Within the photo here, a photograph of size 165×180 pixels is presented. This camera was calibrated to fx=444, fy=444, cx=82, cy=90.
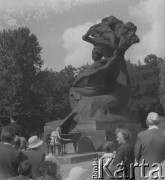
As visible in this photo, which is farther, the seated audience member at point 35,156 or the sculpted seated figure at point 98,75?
the sculpted seated figure at point 98,75

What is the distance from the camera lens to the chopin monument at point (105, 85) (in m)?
17.3

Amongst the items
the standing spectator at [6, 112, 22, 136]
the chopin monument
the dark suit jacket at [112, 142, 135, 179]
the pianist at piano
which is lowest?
the pianist at piano

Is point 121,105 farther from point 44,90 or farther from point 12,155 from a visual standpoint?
point 44,90

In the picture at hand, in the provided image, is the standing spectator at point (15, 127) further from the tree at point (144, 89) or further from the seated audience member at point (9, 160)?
the tree at point (144, 89)

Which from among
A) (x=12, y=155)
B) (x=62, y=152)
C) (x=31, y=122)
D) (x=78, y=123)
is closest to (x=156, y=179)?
(x=12, y=155)

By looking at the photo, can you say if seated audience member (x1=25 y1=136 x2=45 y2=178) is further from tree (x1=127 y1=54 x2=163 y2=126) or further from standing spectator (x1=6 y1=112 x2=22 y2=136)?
tree (x1=127 y1=54 x2=163 y2=126)

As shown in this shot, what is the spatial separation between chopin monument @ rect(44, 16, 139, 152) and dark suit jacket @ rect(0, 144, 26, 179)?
10331 millimetres

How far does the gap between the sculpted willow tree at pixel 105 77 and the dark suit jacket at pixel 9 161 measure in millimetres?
11033

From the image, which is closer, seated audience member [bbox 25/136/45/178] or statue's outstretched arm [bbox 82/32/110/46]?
seated audience member [bbox 25/136/45/178]

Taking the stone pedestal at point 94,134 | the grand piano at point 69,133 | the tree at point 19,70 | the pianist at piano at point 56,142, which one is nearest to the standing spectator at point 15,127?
the pianist at piano at point 56,142

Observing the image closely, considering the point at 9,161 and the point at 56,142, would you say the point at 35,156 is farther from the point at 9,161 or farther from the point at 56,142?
the point at 56,142

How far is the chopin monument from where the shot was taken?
1731cm

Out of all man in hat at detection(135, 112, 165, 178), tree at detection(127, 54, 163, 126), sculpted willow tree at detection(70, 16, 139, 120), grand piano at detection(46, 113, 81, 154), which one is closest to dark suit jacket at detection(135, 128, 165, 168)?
man in hat at detection(135, 112, 165, 178)

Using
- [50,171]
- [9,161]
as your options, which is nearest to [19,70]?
[9,161]
